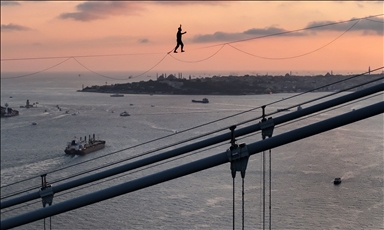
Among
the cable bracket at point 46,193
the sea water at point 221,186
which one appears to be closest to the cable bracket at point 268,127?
the sea water at point 221,186

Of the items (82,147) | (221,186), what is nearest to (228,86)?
(82,147)

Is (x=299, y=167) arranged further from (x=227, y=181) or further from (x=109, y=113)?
(x=109, y=113)

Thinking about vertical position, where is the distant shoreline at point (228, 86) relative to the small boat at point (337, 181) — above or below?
above

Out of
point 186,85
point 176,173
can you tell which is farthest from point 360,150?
point 186,85

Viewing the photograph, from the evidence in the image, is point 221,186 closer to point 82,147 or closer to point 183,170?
point 82,147

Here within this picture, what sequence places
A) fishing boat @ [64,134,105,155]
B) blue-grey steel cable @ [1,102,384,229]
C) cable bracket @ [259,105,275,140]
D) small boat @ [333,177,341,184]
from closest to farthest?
blue-grey steel cable @ [1,102,384,229] → cable bracket @ [259,105,275,140] → small boat @ [333,177,341,184] → fishing boat @ [64,134,105,155]

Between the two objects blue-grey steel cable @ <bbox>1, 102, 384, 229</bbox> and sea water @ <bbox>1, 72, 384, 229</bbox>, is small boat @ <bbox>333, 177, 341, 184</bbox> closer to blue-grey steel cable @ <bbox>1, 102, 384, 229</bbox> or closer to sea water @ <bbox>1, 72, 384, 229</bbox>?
sea water @ <bbox>1, 72, 384, 229</bbox>

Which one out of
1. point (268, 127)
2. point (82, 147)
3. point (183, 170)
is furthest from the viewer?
point (82, 147)

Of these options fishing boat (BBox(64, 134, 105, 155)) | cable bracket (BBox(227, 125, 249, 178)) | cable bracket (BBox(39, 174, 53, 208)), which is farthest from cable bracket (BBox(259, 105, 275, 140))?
fishing boat (BBox(64, 134, 105, 155))

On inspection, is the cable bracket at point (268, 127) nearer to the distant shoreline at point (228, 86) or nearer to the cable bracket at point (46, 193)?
the cable bracket at point (46, 193)

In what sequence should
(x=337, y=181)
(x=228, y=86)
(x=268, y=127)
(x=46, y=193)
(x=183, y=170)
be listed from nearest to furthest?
1. (x=183, y=170)
2. (x=46, y=193)
3. (x=268, y=127)
4. (x=337, y=181)
5. (x=228, y=86)

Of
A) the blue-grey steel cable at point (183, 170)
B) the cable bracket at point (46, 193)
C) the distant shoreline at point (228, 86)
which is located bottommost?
the cable bracket at point (46, 193)

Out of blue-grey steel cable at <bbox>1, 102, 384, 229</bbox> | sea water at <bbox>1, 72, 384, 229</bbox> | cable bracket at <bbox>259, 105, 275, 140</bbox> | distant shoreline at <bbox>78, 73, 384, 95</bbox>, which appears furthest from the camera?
distant shoreline at <bbox>78, 73, 384, 95</bbox>
